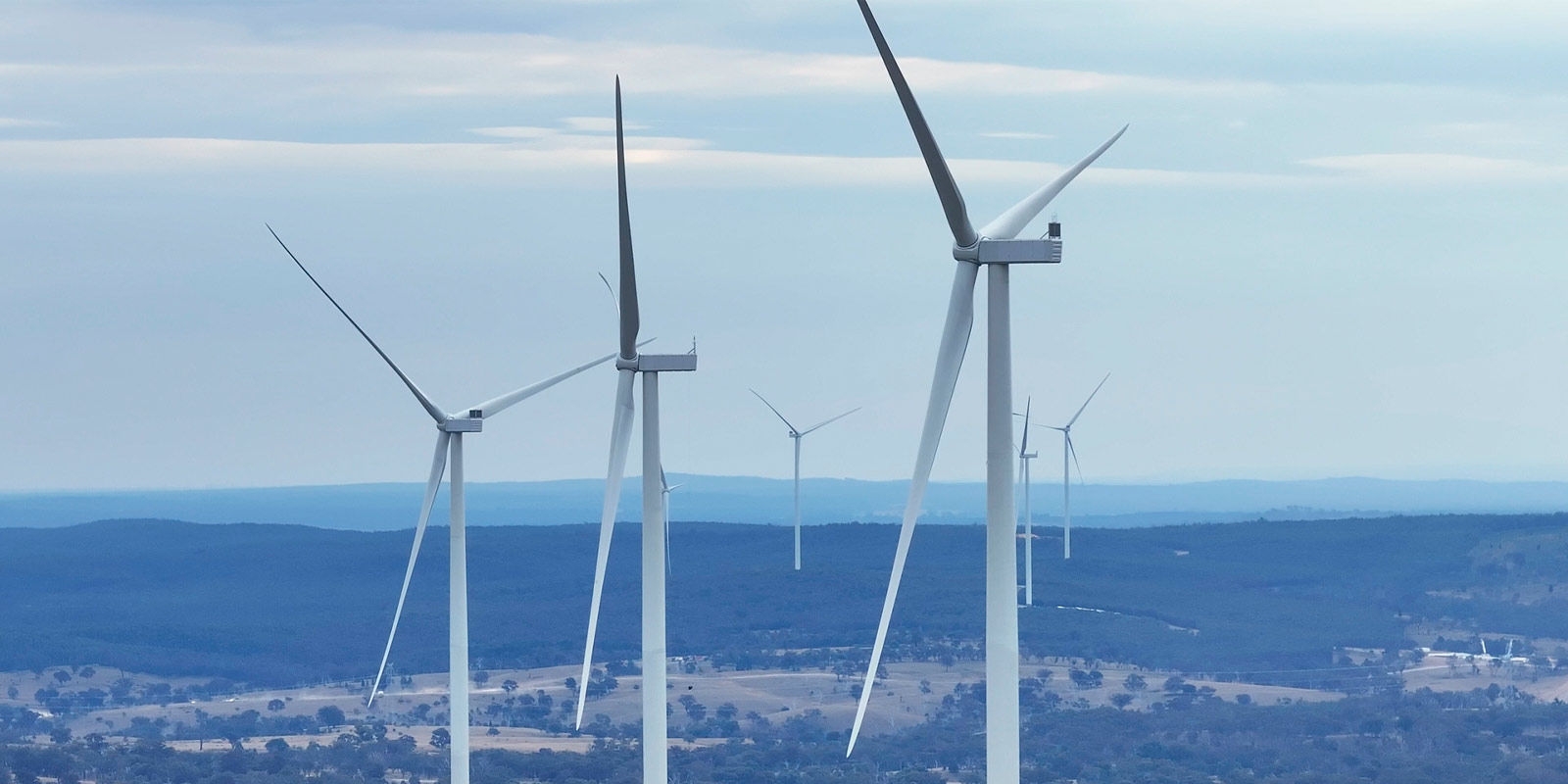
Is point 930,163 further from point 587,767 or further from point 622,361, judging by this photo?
point 587,767

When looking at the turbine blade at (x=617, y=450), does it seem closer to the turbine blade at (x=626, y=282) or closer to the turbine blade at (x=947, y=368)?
the turbine blade at (x=626, y=282)

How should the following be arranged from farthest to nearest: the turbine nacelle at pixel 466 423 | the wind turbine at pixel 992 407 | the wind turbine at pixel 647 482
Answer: the turbine nacelle at pixel 466 423 < the wind turbine at pixel 647 482 < the wind turbine at pixel 992 407

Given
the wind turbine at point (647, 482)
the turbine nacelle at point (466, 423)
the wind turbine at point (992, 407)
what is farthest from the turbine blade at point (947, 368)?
the turbine nacelle at point (466, 423)

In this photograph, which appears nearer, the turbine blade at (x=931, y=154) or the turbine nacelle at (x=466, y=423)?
the turbine blade at (x=931, y=154)

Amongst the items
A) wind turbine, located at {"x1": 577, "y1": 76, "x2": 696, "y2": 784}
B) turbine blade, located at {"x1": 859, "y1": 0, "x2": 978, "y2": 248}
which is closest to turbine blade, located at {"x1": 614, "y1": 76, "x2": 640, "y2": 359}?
wind turbine, located at {"x1": 577, "y1": 76, "x2": 696, "y2": 784}

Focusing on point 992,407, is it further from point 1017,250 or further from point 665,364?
point 665,364

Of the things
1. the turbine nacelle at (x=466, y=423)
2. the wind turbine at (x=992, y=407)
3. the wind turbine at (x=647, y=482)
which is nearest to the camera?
the wind turbine at (x=992, y=407)

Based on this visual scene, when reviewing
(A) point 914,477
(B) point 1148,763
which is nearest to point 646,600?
(A) point 914,477
